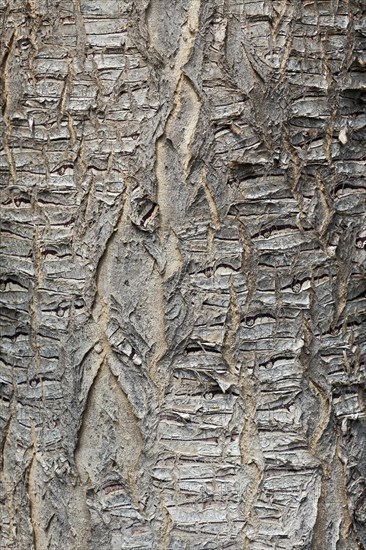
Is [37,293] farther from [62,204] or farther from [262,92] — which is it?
[262,92]

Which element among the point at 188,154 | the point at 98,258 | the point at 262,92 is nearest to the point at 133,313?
the point at 98,258

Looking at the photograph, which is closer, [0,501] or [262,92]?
[262,92]

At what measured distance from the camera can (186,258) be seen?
4.21ft

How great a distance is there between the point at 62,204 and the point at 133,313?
0.18m

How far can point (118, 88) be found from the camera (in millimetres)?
1264

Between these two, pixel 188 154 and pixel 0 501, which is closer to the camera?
pixel 188 154

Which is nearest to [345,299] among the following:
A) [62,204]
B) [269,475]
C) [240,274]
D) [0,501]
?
[240,274]

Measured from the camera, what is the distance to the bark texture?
4.15 feet

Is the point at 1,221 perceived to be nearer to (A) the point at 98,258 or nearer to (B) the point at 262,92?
(A) the point at 98,258

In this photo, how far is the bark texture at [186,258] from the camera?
1264 mm

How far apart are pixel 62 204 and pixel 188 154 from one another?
7.6 inches

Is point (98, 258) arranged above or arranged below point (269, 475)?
above

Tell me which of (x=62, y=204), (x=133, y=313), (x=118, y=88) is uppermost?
(x=118, y=88)

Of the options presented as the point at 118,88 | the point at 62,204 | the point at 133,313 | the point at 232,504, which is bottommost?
the point at 232,504
